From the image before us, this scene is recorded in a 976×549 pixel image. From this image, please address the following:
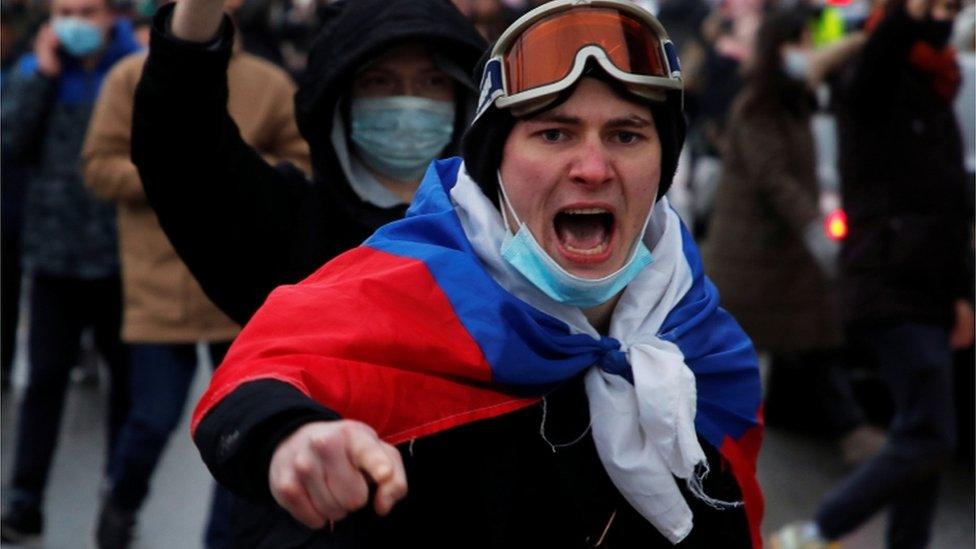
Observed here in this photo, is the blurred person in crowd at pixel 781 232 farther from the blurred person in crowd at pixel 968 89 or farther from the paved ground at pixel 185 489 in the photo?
the blurred person in crowd at pixel 968 89

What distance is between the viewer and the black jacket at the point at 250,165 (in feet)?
10.3

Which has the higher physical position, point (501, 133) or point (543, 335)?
point (501, 133)

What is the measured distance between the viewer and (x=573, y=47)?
8.36 ft

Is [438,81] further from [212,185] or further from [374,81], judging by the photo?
[212,185]

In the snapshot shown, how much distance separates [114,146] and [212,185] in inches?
111

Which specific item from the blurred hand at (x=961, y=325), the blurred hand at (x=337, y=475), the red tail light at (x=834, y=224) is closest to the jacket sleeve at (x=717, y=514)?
the blurred hand at (x=337, y=475)

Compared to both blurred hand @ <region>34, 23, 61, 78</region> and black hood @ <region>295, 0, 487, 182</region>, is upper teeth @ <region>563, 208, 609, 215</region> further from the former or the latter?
blurred hand @ <region>34, 23, 61, 78</region>

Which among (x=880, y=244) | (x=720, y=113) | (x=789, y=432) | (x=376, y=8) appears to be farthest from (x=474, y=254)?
(x=720, y=113)

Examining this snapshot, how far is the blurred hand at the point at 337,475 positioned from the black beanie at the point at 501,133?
76 cm

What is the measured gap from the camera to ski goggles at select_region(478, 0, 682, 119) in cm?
254

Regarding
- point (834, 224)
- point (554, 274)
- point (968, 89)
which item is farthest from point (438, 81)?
point (834, 224)

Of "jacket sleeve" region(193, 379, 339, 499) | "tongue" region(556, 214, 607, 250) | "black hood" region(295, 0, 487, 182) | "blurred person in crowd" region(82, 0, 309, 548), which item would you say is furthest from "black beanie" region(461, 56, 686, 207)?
"blurred person in crowd" region(82, 0, 309, 548)

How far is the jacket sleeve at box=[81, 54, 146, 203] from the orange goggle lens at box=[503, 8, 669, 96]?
341 centimetres

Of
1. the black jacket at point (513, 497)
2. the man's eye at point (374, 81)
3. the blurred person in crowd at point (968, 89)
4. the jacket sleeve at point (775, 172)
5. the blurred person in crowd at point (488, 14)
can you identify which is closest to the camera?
the black jacket at point (513, 497)
